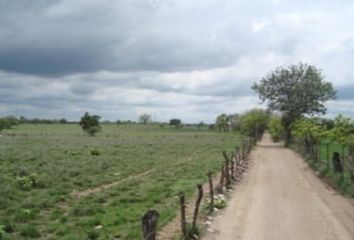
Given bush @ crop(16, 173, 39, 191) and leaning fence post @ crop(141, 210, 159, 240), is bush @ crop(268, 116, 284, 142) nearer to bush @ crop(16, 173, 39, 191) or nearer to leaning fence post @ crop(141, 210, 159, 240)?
bush @ crop(16, 173, 39, 191)

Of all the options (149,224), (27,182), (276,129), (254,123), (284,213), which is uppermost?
(254,123)

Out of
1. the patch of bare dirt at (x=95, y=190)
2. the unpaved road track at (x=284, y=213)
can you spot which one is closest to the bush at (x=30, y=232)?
the unpaved road track at (x=284, y=213)

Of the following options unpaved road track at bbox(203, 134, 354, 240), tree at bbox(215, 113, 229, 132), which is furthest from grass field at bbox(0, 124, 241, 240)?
tree at bbox(215, 113, 229, 132)

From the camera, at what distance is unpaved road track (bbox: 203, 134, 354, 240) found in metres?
16.7

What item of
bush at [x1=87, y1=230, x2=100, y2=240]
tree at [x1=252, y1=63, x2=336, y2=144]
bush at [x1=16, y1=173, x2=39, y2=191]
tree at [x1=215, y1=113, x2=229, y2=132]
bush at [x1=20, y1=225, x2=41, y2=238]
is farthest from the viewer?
tree at [x1=215, y1=113, x2=229, y2=132]

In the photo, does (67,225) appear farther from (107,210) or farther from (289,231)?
(289,231)

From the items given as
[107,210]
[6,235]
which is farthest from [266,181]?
[6,235]

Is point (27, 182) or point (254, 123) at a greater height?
point (254, 123)

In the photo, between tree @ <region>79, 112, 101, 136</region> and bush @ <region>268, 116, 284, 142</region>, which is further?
tree @ <region>79, 112, 101, 136</region>

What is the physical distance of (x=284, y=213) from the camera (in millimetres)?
20516

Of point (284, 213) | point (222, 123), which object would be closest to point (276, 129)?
point (222, 123)

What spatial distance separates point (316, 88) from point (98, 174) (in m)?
60.0

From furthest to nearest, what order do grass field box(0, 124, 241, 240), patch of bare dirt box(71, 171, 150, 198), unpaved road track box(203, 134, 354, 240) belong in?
1. patch of bare dirt box(71, 171, 150, 198)
2. unpaved road track box(203, 134, 354, 240)
3. grass field box(0, 124, 241, 240)

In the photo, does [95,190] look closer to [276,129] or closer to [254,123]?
[276,129]
